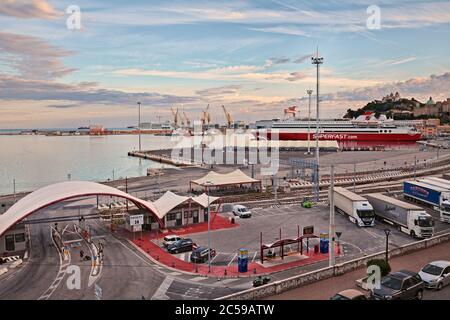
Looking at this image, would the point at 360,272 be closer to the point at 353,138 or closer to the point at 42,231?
the point at 42,231

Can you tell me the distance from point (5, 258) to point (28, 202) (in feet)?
11.2

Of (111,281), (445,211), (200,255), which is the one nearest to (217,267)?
(200,255)

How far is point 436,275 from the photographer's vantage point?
44.4 feet

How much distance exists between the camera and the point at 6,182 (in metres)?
63.4

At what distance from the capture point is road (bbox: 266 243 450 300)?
12.8 m

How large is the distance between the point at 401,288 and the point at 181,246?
1141 centimetres

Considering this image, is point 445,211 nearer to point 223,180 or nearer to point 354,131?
point 223,180

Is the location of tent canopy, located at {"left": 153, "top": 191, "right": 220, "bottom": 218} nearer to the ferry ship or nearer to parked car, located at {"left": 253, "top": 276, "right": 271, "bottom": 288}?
parked car, located at {"left": 253, "top": 276, "right": 271, "bottom": 288}

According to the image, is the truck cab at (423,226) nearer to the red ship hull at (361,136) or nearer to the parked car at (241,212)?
the parked car at (241,212)

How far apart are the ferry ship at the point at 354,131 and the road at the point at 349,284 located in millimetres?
100371

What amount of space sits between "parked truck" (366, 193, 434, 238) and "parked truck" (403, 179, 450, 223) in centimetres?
395

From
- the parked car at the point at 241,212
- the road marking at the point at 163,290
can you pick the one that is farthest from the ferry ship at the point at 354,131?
the road marking at the point at 163,290

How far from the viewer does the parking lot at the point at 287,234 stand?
20.3 metres
